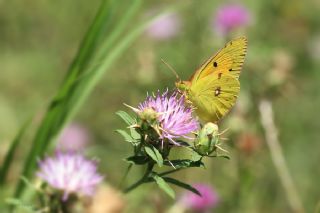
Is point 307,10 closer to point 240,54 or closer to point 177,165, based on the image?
point 240,54

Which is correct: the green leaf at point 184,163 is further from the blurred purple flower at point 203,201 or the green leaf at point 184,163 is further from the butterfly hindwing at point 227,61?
the blurred purple flower at point 203,201

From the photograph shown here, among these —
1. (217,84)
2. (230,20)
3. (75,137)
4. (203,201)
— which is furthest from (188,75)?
(217,84)

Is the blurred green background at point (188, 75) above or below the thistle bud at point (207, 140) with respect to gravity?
above

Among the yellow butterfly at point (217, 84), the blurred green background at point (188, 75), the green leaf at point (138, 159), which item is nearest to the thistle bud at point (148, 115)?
the green leaf at point (138, 159)

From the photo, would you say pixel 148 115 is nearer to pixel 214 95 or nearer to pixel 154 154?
pixel 154 154

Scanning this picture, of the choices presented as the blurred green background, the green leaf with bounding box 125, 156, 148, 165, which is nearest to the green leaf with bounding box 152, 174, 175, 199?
the green leaf with bounding box 125, 156, 148, 165

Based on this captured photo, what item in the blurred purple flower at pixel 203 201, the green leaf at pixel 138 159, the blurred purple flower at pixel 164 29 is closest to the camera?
the green leaf at pixel 138 159

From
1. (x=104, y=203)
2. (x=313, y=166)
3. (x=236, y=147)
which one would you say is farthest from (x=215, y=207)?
(x=313, y=166)
